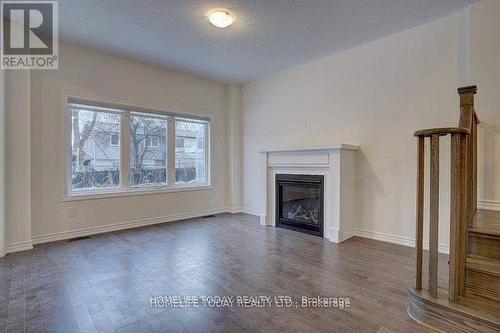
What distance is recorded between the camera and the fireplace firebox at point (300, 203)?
4.03 meters

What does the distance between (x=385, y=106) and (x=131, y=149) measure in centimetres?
401

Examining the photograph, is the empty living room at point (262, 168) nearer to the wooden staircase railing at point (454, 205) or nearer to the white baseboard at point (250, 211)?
the wooden staircase railing at point (454, 205)

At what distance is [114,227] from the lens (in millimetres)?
4332

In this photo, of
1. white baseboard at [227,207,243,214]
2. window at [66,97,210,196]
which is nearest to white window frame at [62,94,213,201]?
window at [66,97,210,196]

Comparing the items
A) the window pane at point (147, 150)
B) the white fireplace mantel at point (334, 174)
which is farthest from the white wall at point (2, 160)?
the white fireplace mantel at point (334, 174)

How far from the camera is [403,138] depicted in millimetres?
3500

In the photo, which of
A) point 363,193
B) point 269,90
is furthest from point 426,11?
point 269,90

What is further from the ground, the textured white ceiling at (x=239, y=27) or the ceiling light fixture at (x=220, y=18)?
the textured white ceiling at (x=239, y=27)

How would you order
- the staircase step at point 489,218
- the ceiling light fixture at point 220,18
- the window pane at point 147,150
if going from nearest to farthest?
the staircase step at point 489,218 → the ceiling light fixture at point 220,18 → the window pane at point 147,150

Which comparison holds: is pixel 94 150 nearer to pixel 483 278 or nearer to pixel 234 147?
pixel 234 147

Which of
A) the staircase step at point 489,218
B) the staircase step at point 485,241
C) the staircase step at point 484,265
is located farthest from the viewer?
the staircase step at point 489,218

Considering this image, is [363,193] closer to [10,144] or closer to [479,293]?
[479,293]

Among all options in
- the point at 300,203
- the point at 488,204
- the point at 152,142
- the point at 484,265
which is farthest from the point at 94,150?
the point at 488,204

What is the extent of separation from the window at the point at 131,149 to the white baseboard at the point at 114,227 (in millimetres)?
546
